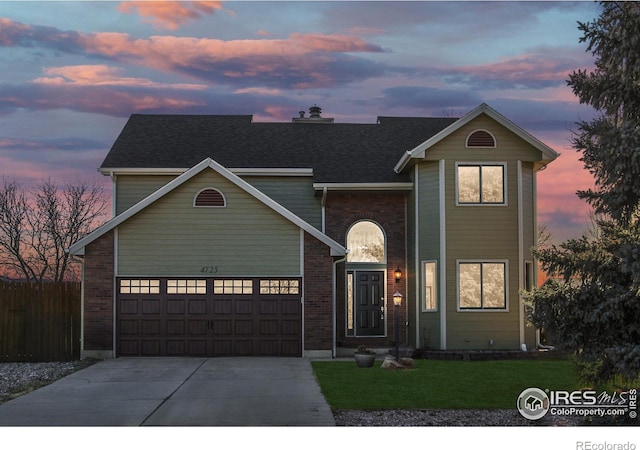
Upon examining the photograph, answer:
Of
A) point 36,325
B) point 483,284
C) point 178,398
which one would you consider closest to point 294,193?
point 483,284

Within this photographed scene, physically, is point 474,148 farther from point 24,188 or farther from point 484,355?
point 24,188

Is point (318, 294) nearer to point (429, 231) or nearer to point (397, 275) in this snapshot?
point (397, 275)

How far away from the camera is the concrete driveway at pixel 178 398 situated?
38.7 feet

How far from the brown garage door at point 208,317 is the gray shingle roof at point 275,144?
4.40 m

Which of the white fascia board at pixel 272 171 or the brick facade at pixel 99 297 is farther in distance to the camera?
the white fascia board at pixel 272 171

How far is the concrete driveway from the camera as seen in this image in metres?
11.8

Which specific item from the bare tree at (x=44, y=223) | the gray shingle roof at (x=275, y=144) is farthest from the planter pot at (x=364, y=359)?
the bare tree at (x=44, y=223)

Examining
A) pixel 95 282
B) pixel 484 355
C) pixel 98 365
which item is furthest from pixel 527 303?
pixel 95 282

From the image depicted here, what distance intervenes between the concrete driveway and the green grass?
58 cm

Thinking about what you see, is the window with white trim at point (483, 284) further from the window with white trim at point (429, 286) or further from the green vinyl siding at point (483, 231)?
the window with white trim at point (429, 286)

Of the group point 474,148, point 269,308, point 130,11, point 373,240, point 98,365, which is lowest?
point 98,365

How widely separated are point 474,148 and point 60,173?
22.3 m

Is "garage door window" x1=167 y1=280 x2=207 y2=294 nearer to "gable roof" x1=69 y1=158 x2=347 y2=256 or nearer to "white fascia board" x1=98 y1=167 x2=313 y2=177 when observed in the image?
"gable roof" x1=69 y1=158 x2=347 y2=256
